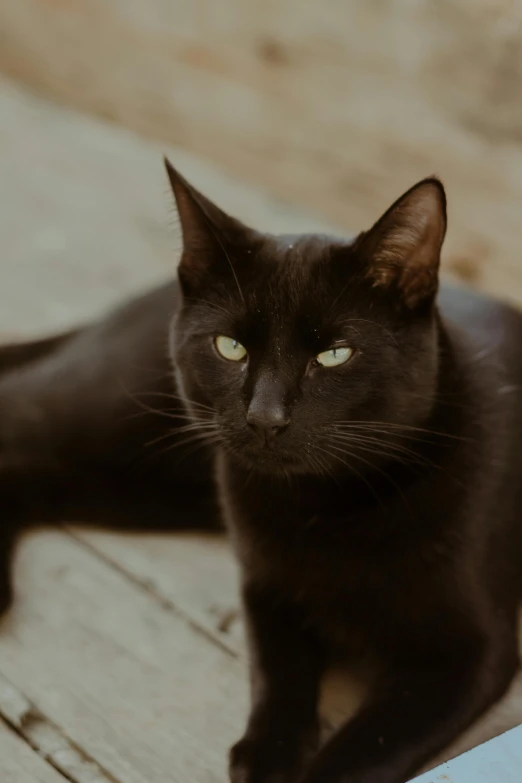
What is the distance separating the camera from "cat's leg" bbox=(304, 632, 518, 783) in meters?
0.89

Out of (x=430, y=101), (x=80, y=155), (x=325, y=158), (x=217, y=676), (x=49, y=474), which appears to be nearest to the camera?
(x=217, y=676)

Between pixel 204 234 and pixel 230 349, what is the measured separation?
0.13m

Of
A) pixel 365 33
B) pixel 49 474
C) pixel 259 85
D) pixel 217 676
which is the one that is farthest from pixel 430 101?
pixel 217 676

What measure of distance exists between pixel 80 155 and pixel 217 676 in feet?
5.01

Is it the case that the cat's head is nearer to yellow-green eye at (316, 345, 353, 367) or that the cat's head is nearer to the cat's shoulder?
yellow-green eye at (316, 345, 353, 367)

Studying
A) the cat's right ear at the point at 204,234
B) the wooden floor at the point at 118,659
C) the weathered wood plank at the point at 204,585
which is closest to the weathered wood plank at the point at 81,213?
the wooden floor at the point at 118,659

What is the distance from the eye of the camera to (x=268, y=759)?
925 millimetres

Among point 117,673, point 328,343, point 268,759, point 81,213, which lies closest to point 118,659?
point 117,673

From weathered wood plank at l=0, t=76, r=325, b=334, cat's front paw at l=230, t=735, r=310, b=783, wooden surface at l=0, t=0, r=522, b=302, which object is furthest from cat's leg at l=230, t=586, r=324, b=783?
wooden surface at l=0, t=0, r=522, b=302

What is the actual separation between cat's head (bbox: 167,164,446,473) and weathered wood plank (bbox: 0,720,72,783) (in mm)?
366

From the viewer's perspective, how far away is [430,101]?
179cm

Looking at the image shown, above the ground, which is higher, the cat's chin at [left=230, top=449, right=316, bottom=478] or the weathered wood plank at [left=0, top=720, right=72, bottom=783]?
the cat's chin at [left=230, top=449, right=316, bottom=478]

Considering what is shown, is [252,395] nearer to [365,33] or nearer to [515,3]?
[515,3]

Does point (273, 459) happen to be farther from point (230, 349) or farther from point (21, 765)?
point (21, 765)
